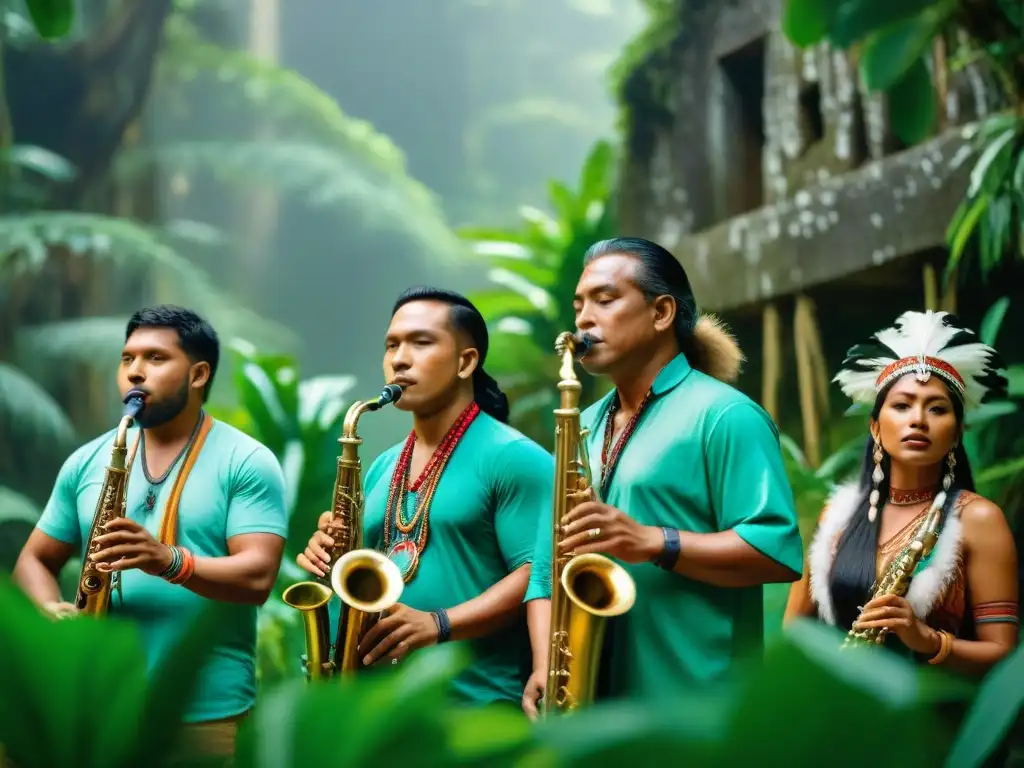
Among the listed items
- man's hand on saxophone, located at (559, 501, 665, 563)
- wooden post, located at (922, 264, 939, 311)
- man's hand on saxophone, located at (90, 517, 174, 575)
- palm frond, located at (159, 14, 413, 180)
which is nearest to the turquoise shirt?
man's hand on saxophone, located at (559, 501, 665, 563)

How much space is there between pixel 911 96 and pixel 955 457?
3.04ft

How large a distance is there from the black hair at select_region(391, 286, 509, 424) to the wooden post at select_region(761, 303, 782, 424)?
12.7 ft

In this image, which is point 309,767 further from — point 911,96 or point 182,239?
point 182,239

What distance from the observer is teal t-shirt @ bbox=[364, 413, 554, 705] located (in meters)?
2.39

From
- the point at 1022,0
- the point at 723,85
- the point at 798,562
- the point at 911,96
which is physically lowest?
the point at 798,562

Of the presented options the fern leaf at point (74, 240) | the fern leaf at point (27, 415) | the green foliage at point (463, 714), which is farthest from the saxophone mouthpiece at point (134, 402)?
the fern leaf at point (74, 240)

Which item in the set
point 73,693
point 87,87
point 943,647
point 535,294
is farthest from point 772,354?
point 87,87

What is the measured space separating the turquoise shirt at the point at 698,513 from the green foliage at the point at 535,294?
6109 millimetres

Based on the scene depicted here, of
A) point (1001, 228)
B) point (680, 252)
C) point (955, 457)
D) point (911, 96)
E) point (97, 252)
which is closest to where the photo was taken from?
point (911, 96)

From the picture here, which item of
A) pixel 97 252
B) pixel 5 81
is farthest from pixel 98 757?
pixel 5 81

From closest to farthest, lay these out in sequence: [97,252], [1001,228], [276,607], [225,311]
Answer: [1001,228] → [276,607] → [97,252] → [225,311]

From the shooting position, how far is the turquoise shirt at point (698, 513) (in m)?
2.11

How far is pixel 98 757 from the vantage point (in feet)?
1.99

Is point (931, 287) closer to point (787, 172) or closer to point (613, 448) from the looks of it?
point (787, 172)
